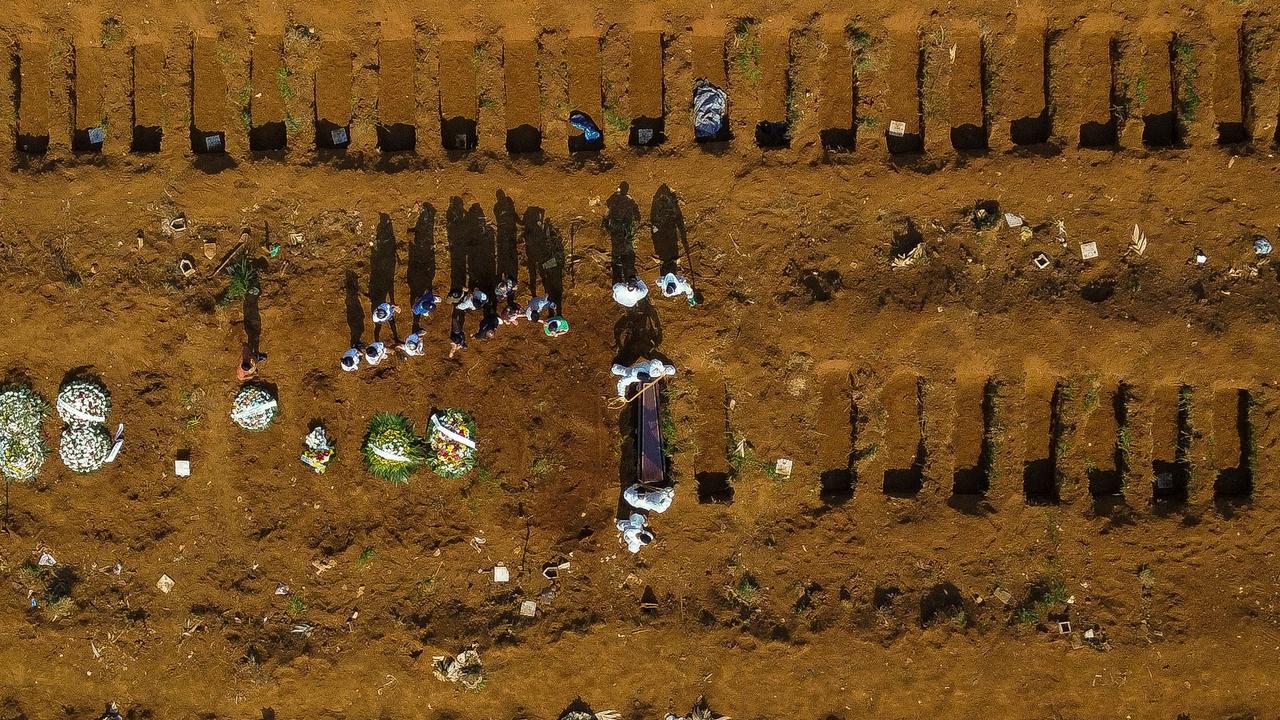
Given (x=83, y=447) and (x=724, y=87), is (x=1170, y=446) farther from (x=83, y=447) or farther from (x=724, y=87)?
(x=83, y=447)

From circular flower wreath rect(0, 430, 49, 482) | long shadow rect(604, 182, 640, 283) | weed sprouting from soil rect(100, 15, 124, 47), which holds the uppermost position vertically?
weed sprouting from soil rect(100, 15, 124, 47)

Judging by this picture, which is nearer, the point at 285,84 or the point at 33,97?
the point at 285,84

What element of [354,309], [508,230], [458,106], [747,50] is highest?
[747,50]

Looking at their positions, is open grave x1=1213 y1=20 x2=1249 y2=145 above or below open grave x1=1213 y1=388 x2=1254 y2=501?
above

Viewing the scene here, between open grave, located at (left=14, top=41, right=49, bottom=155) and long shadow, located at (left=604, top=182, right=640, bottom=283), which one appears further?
open grave, located at (left=14, top=41, right=49, bottom=155)

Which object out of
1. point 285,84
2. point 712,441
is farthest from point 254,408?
point 712,441

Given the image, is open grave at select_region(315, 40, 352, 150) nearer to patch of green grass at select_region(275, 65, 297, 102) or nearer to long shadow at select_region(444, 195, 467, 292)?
patch of green grass at select_region(275, 65, 297, 102)

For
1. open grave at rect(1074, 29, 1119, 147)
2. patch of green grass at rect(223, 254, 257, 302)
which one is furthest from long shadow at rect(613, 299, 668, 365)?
open grave at rect(1074, 29, 1119, 147)
